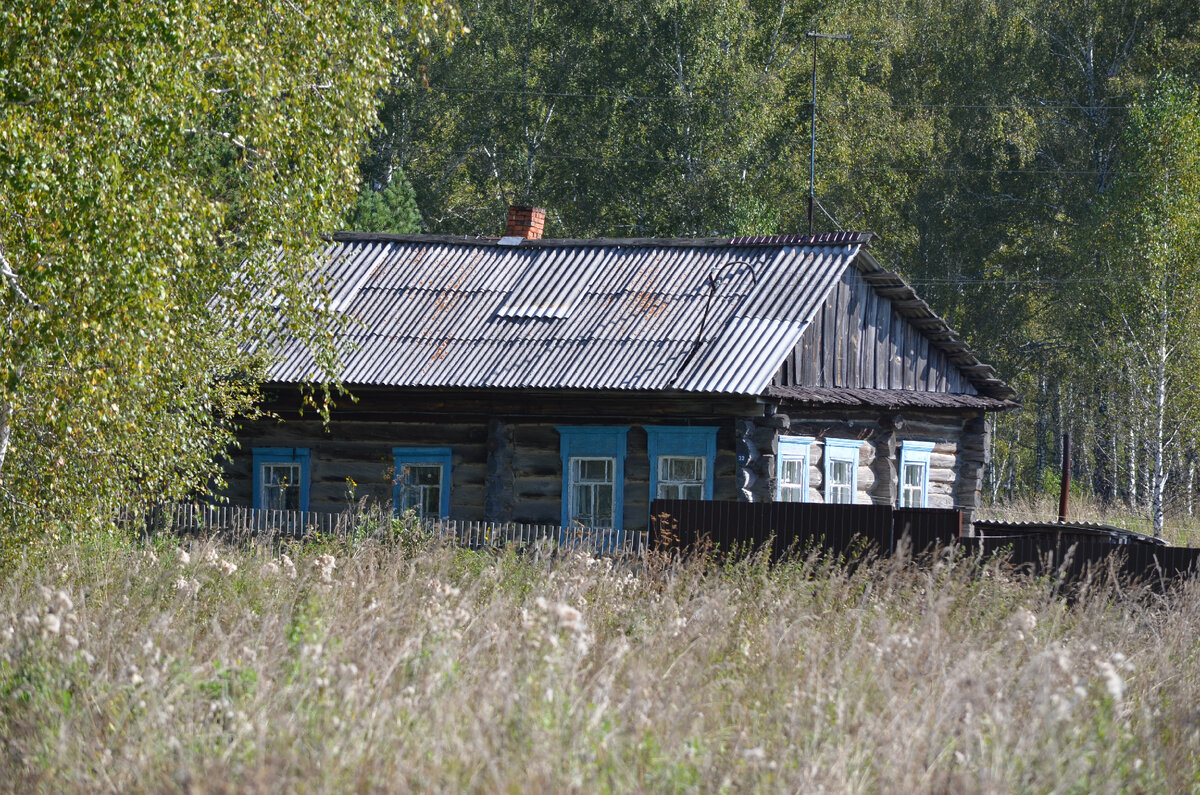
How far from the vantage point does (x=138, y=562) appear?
10.1 metres

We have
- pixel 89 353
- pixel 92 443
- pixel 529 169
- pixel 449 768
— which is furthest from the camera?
pixel 529 169

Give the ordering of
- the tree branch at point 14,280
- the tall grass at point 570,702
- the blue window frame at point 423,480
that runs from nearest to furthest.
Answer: the tall grass at point 570,702 → the tree branch at point 14,280 → the blue window frame at point 423,480

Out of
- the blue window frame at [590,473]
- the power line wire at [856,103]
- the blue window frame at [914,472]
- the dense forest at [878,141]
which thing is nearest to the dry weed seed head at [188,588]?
the blue window frame at [590,473]

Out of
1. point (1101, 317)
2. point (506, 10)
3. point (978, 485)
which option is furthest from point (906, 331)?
point (506, 10)

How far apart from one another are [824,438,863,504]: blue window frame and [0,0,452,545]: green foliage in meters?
7.94

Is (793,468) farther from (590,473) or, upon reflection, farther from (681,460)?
(590,473)

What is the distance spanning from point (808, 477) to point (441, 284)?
5.81 m

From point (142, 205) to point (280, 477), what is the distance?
376 inches

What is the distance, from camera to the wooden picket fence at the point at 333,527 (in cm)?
1442

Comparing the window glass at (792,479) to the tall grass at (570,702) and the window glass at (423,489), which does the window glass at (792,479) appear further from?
the tall grass at (570,702)

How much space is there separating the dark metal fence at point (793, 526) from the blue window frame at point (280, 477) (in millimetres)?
6396

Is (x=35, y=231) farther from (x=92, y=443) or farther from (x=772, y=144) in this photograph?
(x=772, y=144)

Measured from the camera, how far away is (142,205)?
9.30 metres

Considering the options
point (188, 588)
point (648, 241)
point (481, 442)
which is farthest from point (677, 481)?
point (188, 588)
